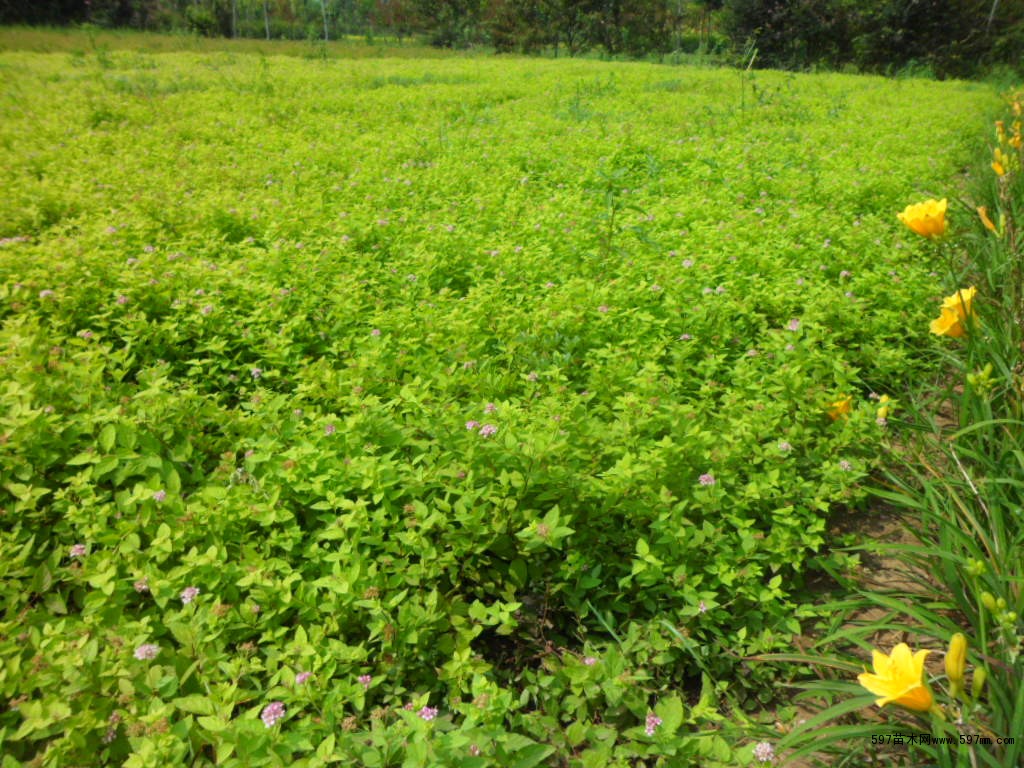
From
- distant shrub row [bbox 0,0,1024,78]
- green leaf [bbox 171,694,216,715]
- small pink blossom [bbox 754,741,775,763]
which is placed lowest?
green leaf [bbox 171,694,216,715]

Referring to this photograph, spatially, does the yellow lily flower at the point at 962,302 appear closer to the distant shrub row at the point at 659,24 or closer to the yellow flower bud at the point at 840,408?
the yellow flower bud at the point at 840,408

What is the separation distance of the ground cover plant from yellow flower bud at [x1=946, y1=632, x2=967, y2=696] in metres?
0.67

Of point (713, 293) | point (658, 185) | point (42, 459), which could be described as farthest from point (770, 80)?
point (42, 459)

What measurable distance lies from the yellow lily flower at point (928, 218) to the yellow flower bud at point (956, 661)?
1.35m

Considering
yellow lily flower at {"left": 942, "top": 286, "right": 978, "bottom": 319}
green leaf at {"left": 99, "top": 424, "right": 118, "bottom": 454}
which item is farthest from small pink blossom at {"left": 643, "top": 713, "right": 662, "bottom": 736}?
→ green leaf at {"left": 99, "top": 424, "right": 118, "bottom": 454}

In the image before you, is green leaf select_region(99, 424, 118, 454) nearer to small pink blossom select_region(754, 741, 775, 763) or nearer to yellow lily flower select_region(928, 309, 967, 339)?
small pink blossom select_region(754, 741, 775, 763)

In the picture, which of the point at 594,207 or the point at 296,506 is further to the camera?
the point at 594,207

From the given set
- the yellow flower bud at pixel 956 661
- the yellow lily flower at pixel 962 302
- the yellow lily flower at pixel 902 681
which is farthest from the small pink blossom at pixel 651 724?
the yellow lily flower at pixel 962 302

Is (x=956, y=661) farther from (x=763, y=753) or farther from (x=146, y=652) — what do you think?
(x=146, y=652)

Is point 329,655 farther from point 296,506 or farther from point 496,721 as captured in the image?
point 296,506

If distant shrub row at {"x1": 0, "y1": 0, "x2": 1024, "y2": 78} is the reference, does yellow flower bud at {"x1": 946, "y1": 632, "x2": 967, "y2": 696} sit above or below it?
below

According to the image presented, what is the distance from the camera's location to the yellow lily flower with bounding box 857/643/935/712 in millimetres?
991

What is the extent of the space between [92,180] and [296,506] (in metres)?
4.45

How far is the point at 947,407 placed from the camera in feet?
9.60
